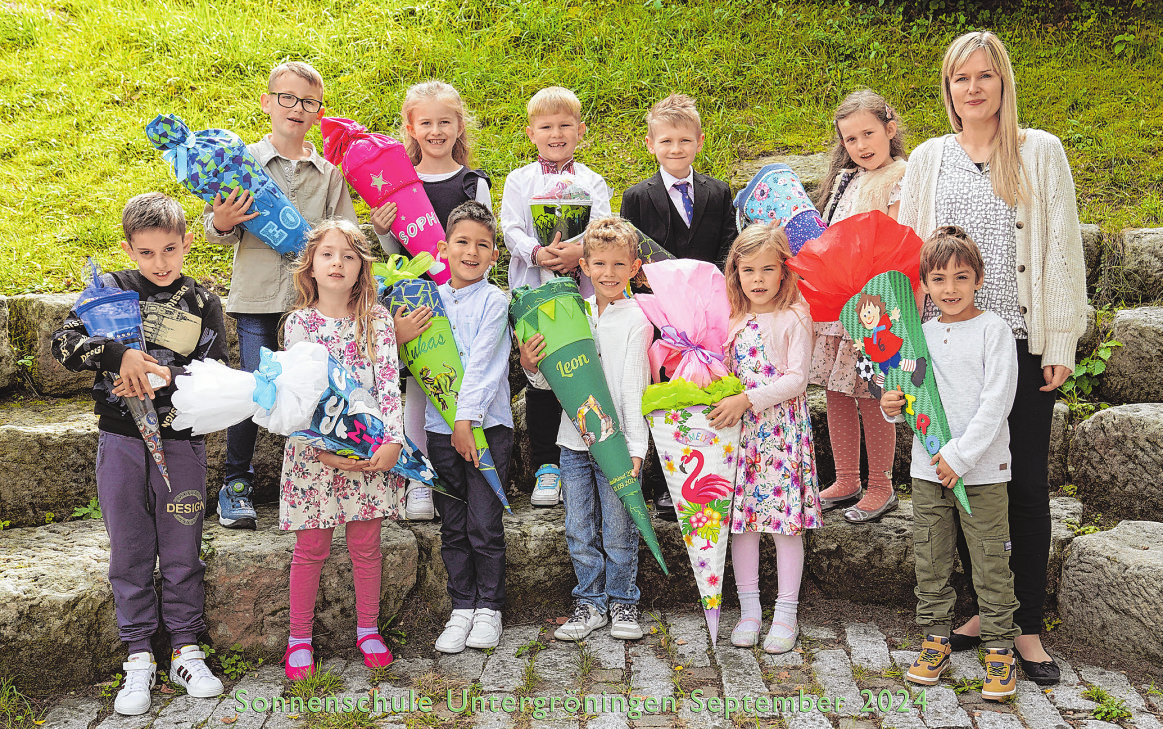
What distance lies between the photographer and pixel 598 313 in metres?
3.66

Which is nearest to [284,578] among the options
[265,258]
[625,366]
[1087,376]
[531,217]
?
[265,258]

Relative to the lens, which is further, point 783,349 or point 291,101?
point 291,101

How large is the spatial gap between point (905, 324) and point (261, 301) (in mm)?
2625

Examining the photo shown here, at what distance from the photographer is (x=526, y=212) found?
405 centimetres

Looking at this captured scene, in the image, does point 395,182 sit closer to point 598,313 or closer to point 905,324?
point 598,313

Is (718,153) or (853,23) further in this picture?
(853,23)

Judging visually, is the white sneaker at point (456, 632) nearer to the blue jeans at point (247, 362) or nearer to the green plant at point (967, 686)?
the blue jeans at point (247, 362)

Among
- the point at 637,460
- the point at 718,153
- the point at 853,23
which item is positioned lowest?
the point at 637,460

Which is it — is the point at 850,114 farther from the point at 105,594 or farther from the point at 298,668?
the point at 105,594

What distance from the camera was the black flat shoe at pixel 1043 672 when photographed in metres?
3.17

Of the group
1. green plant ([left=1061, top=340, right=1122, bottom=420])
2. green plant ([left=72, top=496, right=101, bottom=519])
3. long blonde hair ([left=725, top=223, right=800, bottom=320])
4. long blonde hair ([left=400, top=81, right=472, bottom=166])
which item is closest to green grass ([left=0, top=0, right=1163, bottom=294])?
green plant ([left=1061, top=340, right=1122, bottom=420])

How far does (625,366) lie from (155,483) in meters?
1.84

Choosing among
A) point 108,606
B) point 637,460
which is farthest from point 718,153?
point 108,606

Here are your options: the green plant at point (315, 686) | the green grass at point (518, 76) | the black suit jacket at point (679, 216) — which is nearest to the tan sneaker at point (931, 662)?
the black suit jacket at point (679, 216)
